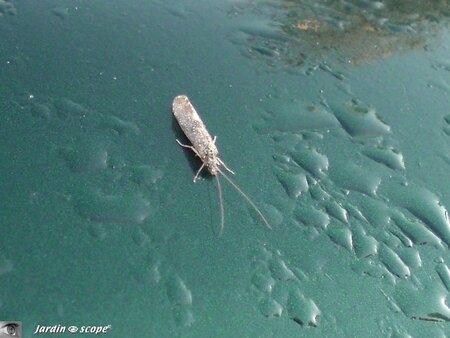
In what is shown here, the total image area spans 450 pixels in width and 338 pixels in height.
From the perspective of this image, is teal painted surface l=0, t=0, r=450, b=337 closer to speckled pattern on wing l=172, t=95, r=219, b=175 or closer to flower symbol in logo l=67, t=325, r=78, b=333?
flower symbol in logo l=67, t=325, r=78, b=333

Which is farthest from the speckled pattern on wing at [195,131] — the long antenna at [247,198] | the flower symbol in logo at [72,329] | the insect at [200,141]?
the flower symbol in logo at [72,329]

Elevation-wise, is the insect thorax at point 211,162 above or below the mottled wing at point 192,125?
below

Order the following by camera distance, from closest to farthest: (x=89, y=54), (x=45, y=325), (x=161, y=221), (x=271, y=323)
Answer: (x=45, y=325) < (x=271, y=323) < (x=161, y=221) < (x=89, y=54)

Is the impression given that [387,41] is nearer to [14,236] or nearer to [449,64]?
[449,64]

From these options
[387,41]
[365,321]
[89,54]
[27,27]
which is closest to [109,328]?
[365,321]

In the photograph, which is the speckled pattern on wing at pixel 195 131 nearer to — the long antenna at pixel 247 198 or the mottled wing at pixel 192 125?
the mottled wing at pixel 192 125
